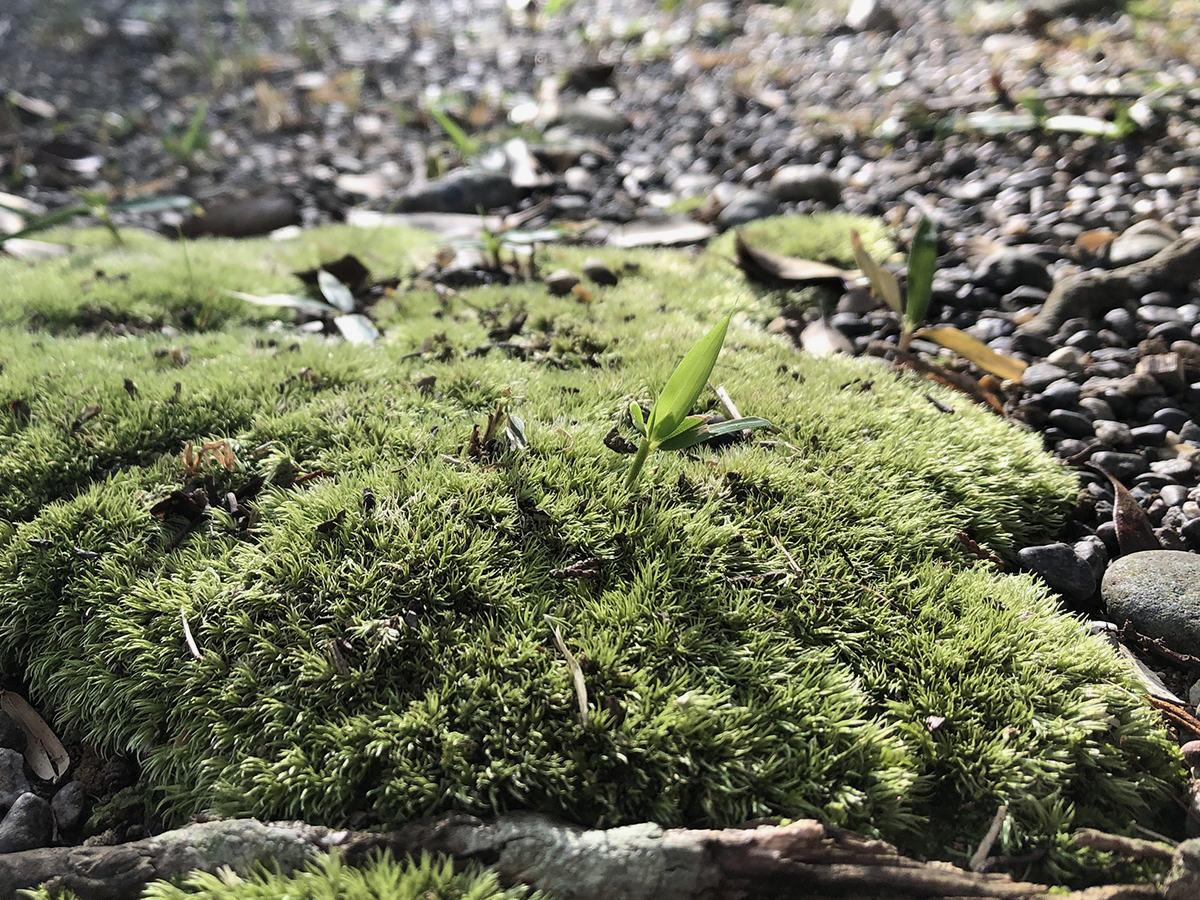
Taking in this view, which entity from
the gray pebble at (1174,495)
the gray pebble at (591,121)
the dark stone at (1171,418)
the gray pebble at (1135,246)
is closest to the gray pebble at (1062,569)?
the gray pebble at (1174,495)

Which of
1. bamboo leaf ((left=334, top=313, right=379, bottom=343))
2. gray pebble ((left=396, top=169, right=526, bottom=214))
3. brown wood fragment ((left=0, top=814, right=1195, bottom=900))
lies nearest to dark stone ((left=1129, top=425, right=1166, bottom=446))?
brown wood fragment ((left=0, top=814, right=1195, bottom=900))

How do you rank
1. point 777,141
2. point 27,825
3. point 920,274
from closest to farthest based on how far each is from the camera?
point 27,825
point 920,274
point 777,141

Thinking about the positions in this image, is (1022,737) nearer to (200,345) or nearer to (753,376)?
(753,376)

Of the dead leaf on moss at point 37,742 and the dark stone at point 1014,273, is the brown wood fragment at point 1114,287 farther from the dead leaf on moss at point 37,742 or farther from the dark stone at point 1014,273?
the dead leaf on moss at point 37,742

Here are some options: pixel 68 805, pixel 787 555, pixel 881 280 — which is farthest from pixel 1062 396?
pixel 68 805

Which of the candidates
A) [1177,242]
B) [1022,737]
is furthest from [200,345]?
[1177,242]

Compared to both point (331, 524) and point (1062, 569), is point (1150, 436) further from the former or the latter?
point (331, 524)

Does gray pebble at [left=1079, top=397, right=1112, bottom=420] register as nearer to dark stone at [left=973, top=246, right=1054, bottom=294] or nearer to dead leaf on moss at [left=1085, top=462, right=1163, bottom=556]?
dead leaf on moss at [left=1085, top=462, right=1163, bottom=556]
